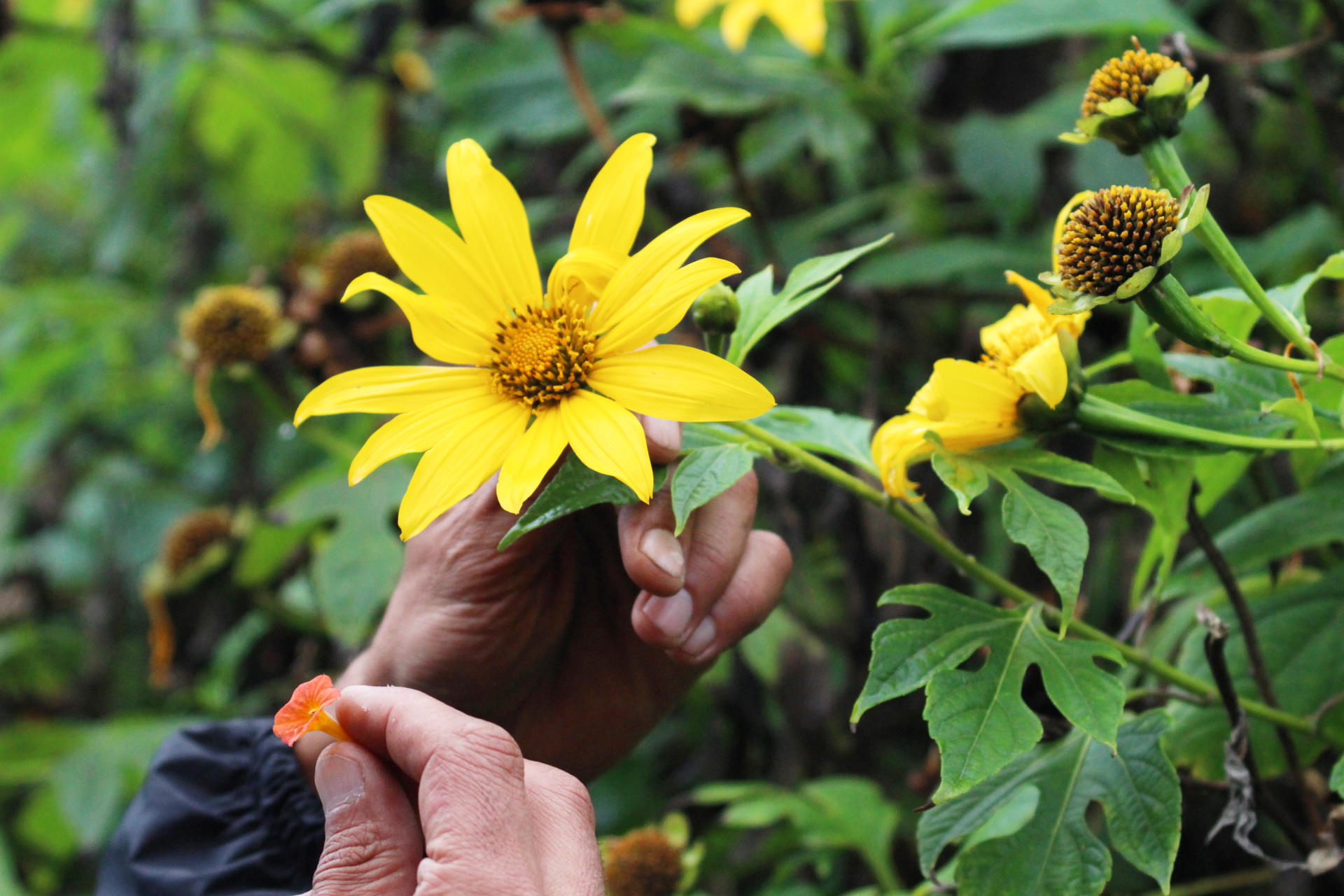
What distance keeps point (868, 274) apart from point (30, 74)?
2.16 metres

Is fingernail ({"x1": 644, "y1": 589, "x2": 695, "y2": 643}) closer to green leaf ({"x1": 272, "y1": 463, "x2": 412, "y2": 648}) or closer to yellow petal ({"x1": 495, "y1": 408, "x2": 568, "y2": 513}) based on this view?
yellow petal ({"x1": 495, "y1": 408, "x2": 568, "y2": 513})

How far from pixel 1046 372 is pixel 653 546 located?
10.5 inches

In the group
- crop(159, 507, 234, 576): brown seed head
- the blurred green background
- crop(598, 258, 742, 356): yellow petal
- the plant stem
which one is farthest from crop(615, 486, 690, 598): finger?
crop(159, 507, 234, 576): brown seed head

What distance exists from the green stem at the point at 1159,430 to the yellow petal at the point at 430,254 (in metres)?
0.40

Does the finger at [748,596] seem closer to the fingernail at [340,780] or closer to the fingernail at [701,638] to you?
the fingernail at [701,638]

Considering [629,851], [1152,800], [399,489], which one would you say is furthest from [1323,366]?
[399,489]

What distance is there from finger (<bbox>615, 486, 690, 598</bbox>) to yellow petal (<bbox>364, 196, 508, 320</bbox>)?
177mm

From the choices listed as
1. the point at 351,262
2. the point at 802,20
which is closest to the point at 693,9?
the point at 802,20

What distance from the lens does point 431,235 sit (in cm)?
71

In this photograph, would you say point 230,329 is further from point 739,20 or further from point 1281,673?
point 1281,673

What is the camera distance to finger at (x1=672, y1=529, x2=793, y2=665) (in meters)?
0.77

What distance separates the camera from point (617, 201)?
678mm

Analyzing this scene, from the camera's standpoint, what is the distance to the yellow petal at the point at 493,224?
704 millimetres

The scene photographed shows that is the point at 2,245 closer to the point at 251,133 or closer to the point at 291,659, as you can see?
the point at 251,133
